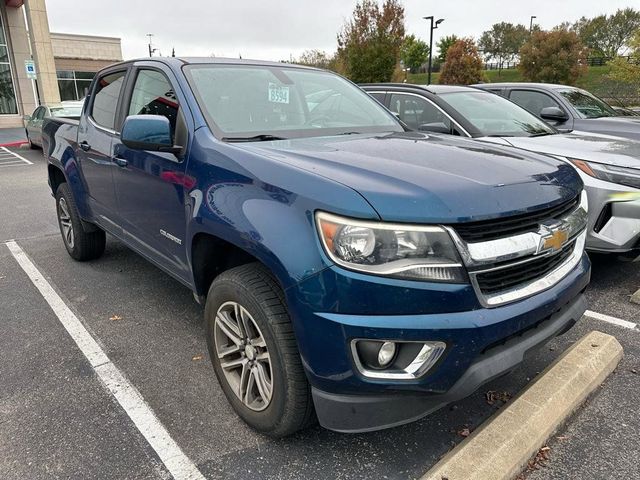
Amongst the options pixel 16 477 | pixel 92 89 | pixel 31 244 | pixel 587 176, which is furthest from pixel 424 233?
pixel 31 244

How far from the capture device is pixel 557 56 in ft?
100

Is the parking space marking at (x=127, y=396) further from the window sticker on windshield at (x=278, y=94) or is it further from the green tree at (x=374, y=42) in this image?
the green tree at (x=374, y=42)

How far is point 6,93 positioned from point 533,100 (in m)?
24.5

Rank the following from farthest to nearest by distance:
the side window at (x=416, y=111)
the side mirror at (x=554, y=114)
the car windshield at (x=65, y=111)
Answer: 1. the car windshield at (x=65, y=111)
2. the side mirror at (x=554, y=114)
3. the side window at (x=416, y=111)

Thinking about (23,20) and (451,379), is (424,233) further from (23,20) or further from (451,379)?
(23,20)

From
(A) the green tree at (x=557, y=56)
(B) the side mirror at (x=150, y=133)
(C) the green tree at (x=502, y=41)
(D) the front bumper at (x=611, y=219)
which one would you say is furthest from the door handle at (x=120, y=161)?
(C) the green tree at (x=502, y=41)

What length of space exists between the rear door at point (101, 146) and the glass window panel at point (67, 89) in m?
32.9

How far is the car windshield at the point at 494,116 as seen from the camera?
5414 millimetres

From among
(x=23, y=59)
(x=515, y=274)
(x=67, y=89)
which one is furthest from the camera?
(x=67, y=89)

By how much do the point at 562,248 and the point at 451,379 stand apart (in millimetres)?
895

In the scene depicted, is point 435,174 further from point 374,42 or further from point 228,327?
point 374,42

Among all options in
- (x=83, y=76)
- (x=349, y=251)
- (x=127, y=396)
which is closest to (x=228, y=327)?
(x=127, y=396)

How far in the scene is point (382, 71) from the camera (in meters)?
25.6

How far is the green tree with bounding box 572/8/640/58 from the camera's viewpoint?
55.7m
